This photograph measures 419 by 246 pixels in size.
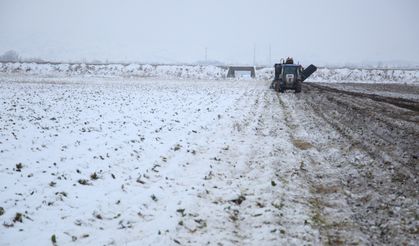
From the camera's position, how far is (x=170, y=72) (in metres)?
66.8

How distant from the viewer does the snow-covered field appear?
196 inches

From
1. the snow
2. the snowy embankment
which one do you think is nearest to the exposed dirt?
the snow

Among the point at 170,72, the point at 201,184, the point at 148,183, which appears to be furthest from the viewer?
the point at 170,72

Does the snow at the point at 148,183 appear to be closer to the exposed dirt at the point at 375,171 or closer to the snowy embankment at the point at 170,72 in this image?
the exposed dirt at the point at 375,171

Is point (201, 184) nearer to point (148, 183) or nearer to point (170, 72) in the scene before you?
point (148, 183)

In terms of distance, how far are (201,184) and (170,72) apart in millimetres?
61437

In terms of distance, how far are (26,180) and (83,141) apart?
126 inches

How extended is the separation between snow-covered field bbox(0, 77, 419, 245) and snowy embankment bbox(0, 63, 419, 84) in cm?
4937

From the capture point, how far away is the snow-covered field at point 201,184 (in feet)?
16.3

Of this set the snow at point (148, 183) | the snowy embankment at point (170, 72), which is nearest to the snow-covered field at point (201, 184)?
the snow at point (148, 183)

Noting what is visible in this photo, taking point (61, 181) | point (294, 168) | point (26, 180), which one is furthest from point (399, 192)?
point (26, 180)

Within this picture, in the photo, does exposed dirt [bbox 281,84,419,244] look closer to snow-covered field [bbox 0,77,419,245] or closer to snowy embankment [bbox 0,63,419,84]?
snow-covered field [bbox 0,77,419,245]

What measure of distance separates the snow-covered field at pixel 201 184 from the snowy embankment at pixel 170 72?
49374 millimetres

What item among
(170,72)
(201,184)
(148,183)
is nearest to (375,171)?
(201,184)
